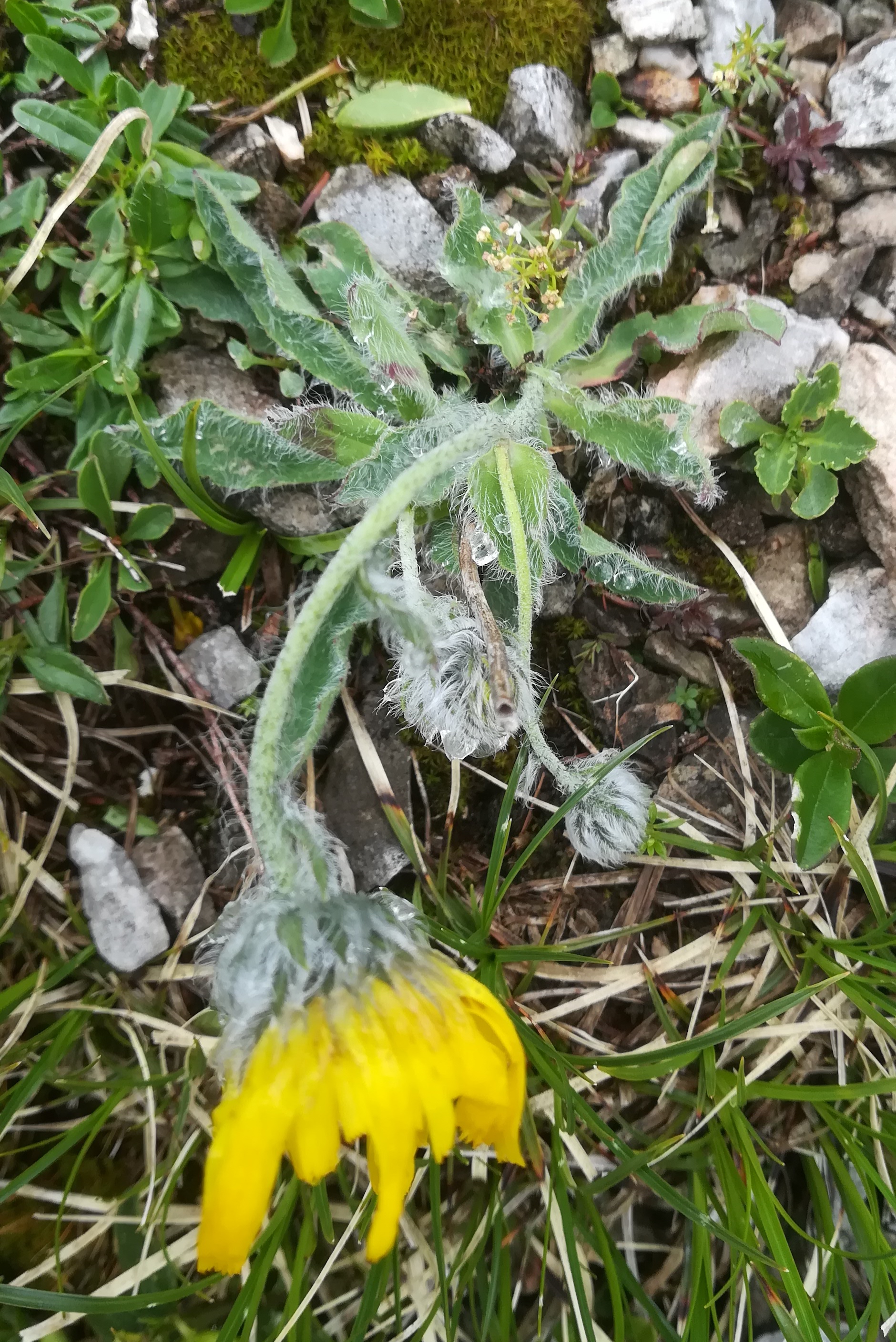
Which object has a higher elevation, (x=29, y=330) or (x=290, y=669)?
(x=29, y=330)

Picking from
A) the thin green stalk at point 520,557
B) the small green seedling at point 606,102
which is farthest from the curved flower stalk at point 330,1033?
the small green seedling at point 606,102

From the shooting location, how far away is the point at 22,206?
1862 millimetres

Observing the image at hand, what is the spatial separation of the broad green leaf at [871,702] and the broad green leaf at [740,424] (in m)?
0.57

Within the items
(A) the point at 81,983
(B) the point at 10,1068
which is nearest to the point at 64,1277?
(B) the point at 10,1068

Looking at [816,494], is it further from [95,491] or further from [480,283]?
[95,491]

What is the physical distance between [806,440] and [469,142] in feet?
3.39

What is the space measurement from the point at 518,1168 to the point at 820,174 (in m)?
2.37

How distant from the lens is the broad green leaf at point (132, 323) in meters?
1.86

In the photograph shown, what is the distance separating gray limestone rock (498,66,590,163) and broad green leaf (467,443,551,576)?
79 centimetres

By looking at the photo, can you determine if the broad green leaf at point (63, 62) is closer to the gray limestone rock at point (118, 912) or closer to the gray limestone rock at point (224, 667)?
the gray limestone rock at point (224, 667)


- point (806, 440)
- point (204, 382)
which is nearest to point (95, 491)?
point (204, 382)

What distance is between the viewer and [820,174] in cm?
199

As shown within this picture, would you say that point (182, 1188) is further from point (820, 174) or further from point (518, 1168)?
point (820, 174)

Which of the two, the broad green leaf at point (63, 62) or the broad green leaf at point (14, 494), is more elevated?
the broad green leaf at point (63, 62)
